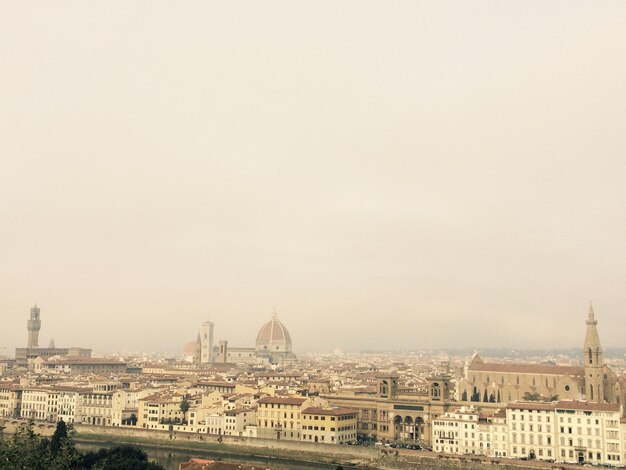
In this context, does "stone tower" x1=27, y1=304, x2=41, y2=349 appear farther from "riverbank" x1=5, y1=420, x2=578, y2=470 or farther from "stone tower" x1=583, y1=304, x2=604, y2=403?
"stone tower" x1=583, y1=304, x2=604, y2=403

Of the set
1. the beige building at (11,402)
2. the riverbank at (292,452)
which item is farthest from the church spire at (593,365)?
the beige building at (11,402)

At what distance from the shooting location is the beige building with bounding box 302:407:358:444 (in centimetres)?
6700

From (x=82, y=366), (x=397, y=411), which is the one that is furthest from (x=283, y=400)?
(x=82, y=366)

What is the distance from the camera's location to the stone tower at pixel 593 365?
244ft

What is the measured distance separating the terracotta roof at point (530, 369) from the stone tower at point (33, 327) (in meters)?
131

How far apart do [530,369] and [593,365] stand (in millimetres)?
11905

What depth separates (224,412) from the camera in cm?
7350

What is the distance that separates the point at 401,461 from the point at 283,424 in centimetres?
1472

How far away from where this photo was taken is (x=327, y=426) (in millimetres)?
67312

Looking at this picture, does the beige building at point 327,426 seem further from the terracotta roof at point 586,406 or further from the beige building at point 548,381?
the terracotta roof at point 586,406

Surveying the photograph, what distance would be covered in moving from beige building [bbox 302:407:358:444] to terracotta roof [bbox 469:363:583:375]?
27.0m

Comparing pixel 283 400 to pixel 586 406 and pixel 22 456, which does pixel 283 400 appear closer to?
pixel 586 406

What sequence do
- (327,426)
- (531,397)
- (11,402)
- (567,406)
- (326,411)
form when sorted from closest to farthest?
(567,406), (327,426), (326,411), (531,397), (11,402)

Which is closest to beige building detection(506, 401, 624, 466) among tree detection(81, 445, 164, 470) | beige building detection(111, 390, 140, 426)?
tree detection(81, 445, 164, 470)
